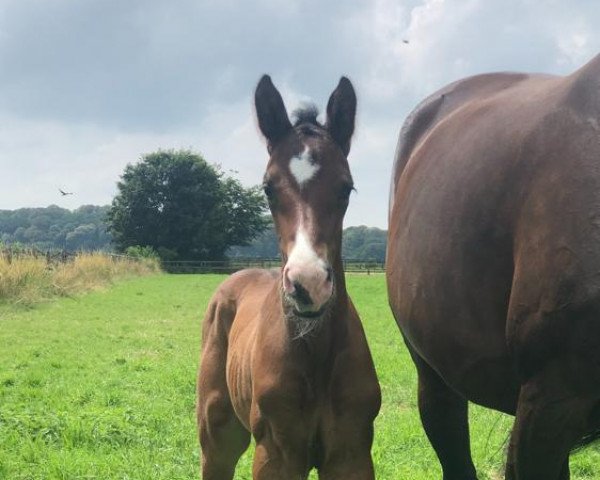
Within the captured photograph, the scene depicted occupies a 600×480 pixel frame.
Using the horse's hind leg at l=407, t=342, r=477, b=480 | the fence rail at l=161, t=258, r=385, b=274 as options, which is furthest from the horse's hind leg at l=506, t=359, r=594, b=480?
the fence rail at l=161, t=258, r=385, b=274

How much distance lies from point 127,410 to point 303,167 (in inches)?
153

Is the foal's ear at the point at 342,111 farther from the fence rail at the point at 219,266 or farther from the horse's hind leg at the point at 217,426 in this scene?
the fence rail at the point at 219,266

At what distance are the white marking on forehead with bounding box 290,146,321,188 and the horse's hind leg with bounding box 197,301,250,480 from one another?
1.36m

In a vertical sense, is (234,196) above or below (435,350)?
above

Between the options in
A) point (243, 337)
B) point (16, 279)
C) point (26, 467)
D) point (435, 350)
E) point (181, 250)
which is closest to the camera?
point (435, 350)

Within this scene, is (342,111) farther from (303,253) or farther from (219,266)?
(219,266)

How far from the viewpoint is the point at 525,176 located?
184cm

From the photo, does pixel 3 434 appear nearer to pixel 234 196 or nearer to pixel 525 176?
pixel 525 176

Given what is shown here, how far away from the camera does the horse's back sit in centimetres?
164

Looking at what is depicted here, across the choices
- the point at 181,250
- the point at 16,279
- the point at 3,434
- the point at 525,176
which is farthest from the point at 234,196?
the point at 525,176

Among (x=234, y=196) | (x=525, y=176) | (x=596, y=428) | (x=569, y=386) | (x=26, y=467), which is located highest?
(x=234, y=196)

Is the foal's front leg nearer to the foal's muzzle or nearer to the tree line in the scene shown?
the foal's muzzle

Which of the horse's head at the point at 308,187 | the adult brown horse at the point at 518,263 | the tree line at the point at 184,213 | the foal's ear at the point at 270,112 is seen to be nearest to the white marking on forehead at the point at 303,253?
the horse's head at the point at 308,187

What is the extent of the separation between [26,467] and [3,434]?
697mm
